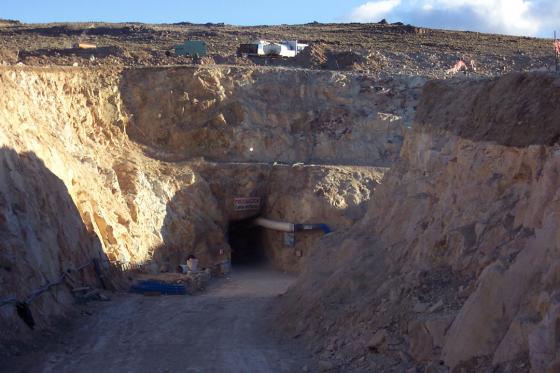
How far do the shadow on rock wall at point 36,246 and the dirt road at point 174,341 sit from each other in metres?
0.96

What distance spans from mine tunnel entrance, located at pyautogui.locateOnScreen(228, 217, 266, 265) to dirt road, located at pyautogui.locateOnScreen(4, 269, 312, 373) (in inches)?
491

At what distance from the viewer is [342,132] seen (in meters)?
36.6

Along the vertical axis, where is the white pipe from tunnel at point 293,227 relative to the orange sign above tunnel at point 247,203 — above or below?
below

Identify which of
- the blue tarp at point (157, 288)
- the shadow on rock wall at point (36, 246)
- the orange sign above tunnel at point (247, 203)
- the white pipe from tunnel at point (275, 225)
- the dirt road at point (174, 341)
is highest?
the shadow on rock wall at point (36, 246)

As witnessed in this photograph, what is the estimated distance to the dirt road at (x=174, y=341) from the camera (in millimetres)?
14000

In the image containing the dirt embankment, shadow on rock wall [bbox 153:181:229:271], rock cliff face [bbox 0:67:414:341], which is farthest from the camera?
the dirt embankment

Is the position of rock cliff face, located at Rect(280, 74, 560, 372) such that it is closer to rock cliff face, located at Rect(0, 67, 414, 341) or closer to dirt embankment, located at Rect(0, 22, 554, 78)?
rock cliff face, located at Rect(0, 67, 414, 341)

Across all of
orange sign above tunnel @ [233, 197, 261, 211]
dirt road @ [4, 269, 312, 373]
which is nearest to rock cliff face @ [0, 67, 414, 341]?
orange sign above tunnel @ [233, 197, 261, 211]

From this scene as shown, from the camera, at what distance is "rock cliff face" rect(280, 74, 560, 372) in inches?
392

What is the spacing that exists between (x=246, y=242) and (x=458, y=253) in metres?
23.9

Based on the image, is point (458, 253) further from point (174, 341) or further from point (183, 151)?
point (183, 151)

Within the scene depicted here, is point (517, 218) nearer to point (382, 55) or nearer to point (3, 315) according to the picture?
point (3, 315)

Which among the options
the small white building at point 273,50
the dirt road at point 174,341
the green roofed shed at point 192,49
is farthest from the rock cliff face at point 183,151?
the small white building at point 273,50

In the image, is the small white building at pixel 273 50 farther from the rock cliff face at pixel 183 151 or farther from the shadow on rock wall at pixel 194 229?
the shadow on rock wall at pixel 194 229
